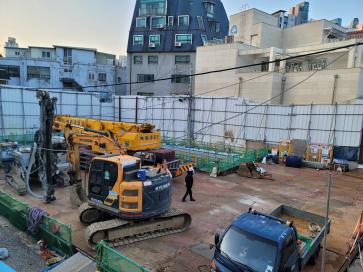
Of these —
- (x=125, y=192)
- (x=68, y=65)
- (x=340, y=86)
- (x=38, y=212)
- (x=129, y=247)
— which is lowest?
(x=129, y=247)

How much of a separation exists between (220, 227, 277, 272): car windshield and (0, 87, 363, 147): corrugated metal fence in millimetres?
18722

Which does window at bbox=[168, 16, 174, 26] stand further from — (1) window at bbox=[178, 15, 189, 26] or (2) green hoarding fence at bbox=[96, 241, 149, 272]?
(2) green hoarding fence at bbox=[96, 241, 149, 272]

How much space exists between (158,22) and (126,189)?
37378mm

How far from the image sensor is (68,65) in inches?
1673

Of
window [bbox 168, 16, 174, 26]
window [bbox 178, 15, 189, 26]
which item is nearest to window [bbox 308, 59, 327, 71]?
window [bbox 178, 15, 189, 26]

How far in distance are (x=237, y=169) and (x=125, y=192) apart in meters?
12.8

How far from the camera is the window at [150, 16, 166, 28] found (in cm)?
4188

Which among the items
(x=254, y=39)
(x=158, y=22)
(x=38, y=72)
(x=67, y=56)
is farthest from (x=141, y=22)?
(x=254, y=39)

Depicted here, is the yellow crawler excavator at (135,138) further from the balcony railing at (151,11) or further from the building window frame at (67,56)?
the balcony railing at (151,11)

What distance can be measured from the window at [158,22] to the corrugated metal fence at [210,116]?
15.1 meters

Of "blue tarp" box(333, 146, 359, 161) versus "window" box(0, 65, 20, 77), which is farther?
"window" box(0, 65, 20, 77)

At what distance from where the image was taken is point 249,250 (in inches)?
263

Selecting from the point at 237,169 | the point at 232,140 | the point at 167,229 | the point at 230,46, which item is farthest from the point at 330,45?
the point at 167,229

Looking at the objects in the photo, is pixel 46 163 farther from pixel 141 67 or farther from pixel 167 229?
pixel 141 67
